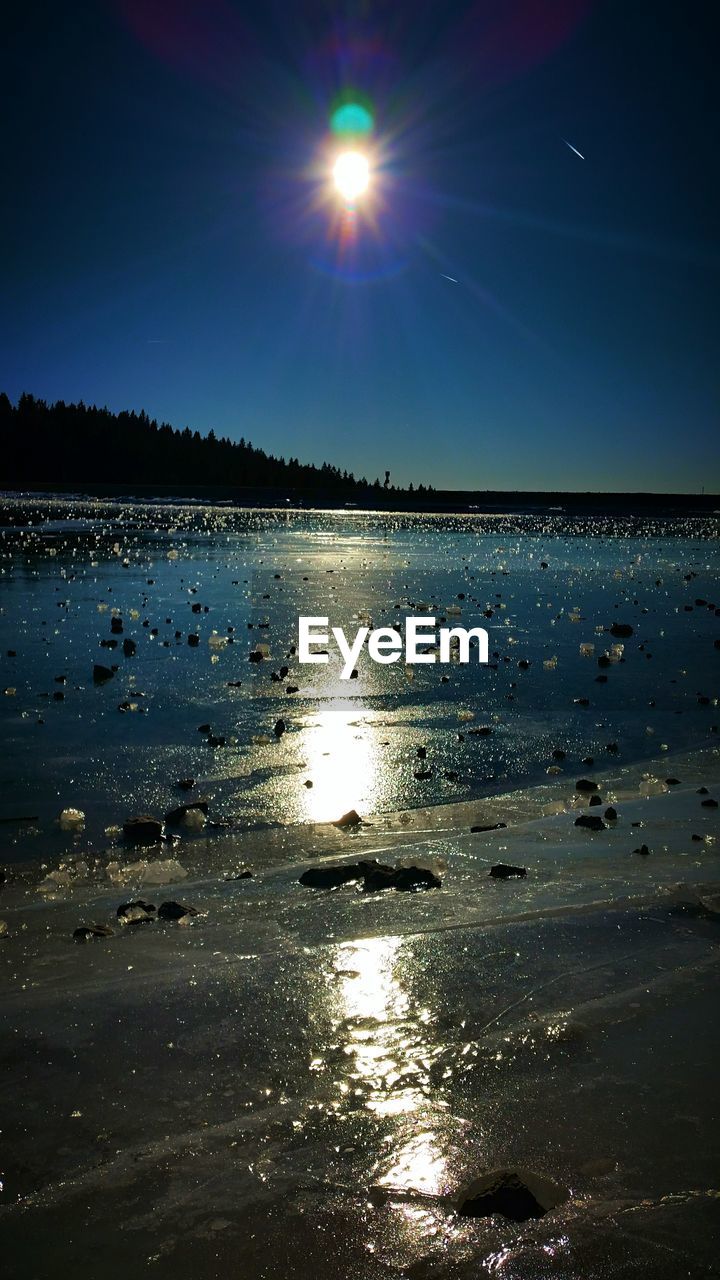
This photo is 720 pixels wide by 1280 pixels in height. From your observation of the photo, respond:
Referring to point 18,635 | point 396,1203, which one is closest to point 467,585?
point 18,635

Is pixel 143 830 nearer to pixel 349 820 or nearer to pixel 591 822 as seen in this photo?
pixel 349 820

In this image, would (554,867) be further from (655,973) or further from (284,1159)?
(284,1159)

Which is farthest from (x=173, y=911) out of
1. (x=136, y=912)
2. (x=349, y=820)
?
(x=349, y=820)

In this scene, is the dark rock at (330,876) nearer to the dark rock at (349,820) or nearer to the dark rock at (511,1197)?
the dark rock at (349,820)

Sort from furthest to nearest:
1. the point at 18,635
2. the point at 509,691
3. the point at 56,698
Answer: the point at 18,635 < the point at 509,691 < the point at 56,698

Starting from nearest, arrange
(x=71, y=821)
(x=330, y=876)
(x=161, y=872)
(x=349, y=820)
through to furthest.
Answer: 1. (x=330, y=876)
2. (x=161, y=872)
3. (x=71, y=821)
4. (x=349, y=820)

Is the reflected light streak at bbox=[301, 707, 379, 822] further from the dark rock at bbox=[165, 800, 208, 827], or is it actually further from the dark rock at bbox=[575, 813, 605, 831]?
the dark rock at bbox=[575, 813, 605, 831]

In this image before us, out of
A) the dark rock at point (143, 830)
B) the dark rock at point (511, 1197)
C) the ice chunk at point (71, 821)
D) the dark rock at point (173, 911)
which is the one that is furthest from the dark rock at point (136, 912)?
the dark rock at point (511, 1197)

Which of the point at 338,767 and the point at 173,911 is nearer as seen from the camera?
the point at 173,911
